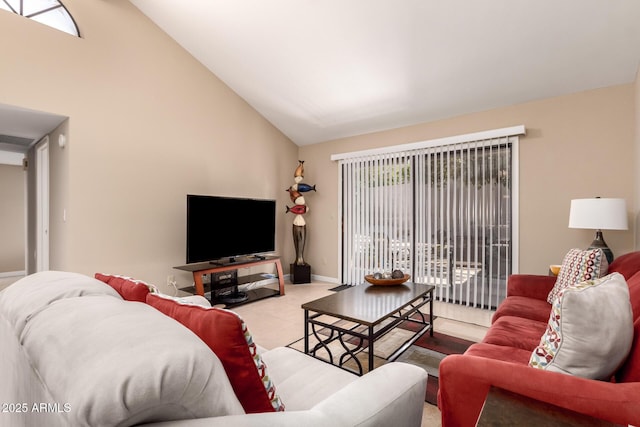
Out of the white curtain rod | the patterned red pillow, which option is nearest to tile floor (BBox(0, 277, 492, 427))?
the patterned red pillow

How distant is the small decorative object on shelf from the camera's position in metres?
4.97

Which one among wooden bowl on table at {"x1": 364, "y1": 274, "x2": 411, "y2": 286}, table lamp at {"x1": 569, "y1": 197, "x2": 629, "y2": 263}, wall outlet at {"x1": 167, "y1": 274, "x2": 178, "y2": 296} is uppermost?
table lamp at {"x1": 569, "y1": 197, "x2": 629, "y2": 263}

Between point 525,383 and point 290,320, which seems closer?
point 525,383

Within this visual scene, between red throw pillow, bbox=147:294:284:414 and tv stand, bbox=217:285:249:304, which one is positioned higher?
red throw pillow, bbox=147:294:284:414

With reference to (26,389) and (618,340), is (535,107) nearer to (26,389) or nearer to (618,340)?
(618,340)

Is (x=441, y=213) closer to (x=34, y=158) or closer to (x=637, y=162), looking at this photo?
(x=637, y=162)

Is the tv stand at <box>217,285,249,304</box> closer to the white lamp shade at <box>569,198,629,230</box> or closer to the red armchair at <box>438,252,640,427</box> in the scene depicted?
the red armchair at <box>438,252,640,427</box>

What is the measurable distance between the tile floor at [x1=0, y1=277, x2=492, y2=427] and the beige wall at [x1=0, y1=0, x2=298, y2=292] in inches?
47.5

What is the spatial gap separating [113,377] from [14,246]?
7.32m

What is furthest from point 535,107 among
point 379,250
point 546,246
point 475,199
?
point 379,250

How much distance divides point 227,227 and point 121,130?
1.60 m

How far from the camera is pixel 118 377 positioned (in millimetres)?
516

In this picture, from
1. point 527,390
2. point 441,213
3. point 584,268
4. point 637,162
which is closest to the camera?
point 527,390

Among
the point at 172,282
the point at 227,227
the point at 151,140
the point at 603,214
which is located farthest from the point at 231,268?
the point at 603,214
